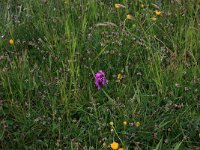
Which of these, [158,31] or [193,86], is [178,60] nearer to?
[193,86]

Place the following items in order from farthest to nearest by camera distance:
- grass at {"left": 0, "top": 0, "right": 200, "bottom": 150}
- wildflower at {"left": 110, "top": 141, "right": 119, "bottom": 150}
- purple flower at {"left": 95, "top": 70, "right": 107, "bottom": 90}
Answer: purple flower at {"left": 95, "top": 70, "right": 107, "bottom": 90} → grass at {"left": 0, "top": 0, "right": 200, "bottom": 150} → wildflower at {"left": 110, "top": 141, "right": 119, "bottom": 150}

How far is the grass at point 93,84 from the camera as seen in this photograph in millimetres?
2195

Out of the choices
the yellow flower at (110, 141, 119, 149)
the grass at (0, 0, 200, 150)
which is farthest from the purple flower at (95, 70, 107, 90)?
the yellow flower at (110, 141, 119, 149)

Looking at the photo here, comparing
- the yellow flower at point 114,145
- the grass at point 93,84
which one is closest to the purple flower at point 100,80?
the grass at point 93,84

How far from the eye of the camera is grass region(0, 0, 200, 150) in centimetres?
220

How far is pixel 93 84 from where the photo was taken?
253cm

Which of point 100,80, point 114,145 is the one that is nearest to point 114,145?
point 114,145

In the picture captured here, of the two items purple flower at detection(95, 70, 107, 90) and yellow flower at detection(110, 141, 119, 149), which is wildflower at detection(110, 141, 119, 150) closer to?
yellow flower at detection(110, 141, 119, 149)

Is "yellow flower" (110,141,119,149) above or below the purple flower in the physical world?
below

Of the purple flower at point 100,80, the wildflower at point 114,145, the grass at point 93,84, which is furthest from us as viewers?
the purple flower at point 100,80

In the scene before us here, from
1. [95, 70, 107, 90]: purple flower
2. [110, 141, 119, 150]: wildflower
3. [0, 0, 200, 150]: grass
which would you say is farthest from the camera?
[95, 70, 107, 90]: purple flower

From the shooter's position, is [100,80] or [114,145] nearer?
[114,145]

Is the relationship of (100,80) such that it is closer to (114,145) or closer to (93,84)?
(93,84)

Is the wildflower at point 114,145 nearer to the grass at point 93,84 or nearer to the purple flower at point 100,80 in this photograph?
the grass at point 93,84
